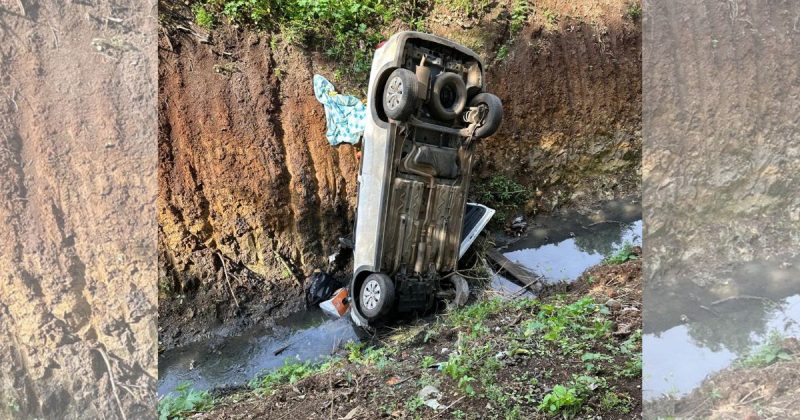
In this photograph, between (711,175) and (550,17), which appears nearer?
(711,175)

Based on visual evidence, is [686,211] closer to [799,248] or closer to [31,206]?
[799,248]

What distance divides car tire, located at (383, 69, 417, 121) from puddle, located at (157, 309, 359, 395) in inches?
100

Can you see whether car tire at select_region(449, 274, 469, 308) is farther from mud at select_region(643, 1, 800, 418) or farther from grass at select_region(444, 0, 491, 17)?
grass at select_region(444, 0, 491, 17)

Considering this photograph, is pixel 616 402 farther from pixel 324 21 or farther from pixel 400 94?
pixel 324 21

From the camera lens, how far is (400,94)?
4.89 metres

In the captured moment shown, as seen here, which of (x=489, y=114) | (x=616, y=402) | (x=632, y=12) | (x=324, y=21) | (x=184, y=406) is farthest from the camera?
(x=632, y=12)

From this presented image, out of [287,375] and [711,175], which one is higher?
[711,175]

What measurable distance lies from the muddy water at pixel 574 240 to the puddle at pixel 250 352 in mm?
2662

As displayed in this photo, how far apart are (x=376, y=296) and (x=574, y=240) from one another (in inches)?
139

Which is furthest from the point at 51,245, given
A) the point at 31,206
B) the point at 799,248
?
the point at 799,248

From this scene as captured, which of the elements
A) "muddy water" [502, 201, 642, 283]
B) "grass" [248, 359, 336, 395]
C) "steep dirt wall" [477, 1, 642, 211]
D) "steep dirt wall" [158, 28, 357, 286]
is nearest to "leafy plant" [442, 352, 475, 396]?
"grass" [248, 359, 336, 395]

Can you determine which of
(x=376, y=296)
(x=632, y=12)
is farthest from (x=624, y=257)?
(x=632, y=12)

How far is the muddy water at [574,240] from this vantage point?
21.3 feet

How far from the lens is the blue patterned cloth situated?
6.86 metres
